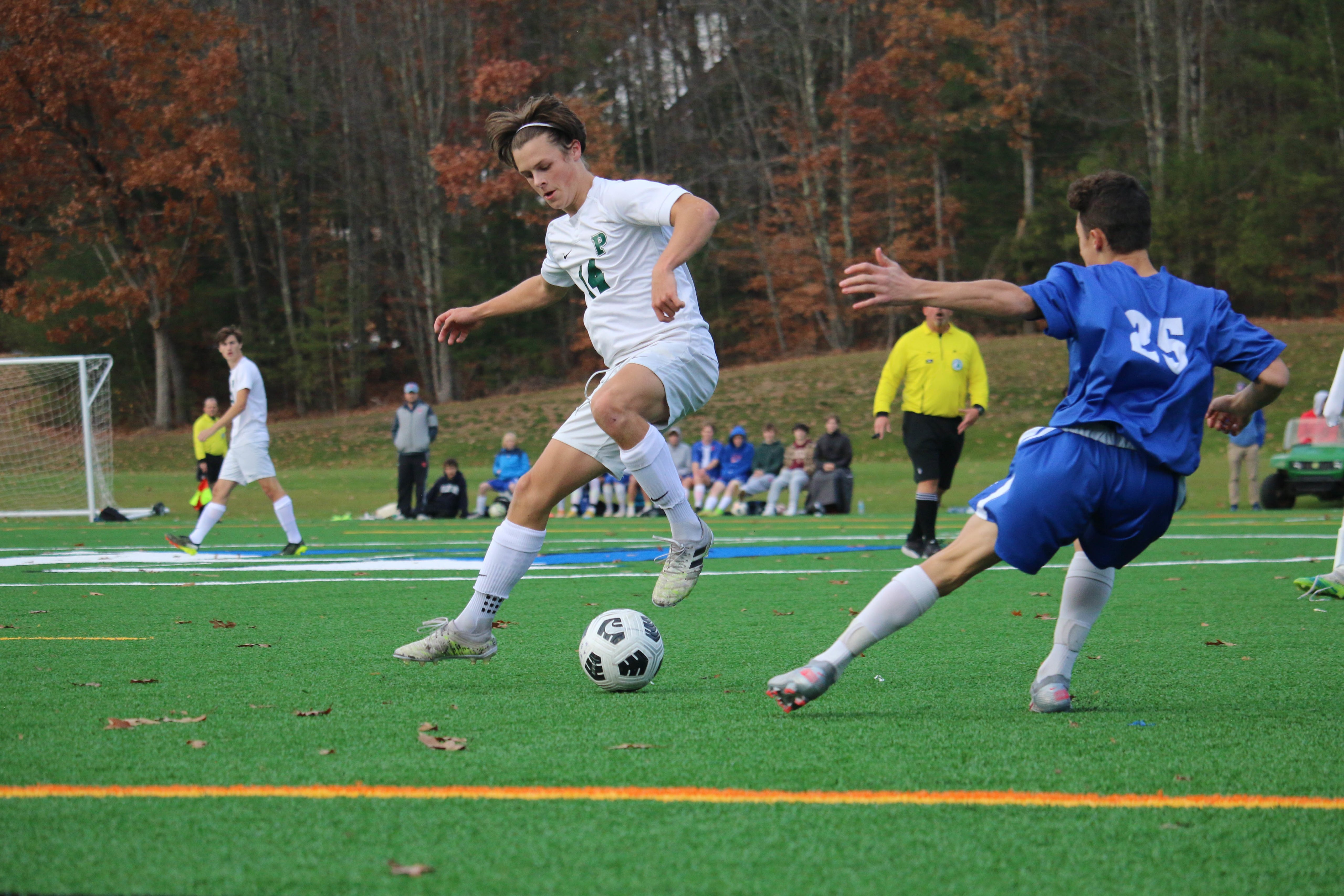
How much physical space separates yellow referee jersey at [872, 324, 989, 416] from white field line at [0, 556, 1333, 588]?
4.99 ft

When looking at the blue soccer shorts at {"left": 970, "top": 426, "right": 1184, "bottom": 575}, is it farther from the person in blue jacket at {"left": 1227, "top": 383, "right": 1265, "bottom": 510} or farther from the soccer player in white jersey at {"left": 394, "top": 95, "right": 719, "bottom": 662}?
the person in blue jacket at {"left": 1227, "top": 383, "right": 1265, "bottom": 510}

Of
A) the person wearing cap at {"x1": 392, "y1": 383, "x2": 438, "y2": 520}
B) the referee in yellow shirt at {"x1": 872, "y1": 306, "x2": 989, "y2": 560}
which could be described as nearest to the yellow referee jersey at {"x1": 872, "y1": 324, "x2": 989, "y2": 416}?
the referee in yellow shirt at {"x1": 872, "y1": 306, "x2": 989, "y2": 560}

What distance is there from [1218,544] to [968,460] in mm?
14757

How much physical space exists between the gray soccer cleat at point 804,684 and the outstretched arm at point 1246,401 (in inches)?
56.5

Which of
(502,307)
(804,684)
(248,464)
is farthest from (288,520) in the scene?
(804,684)

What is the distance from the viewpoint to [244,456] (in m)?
11.8

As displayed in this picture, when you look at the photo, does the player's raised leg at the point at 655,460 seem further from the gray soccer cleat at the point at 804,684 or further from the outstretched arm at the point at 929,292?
the outstretched arm at the point at 929,292

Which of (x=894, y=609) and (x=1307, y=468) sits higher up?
(x=894, y=609)

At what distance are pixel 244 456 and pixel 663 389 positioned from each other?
7.87 meters

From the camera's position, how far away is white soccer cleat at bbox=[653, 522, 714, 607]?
520 centimetres

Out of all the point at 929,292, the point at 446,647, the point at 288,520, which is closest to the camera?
the point at 929,292

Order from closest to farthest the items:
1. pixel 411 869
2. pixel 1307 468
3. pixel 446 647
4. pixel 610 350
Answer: pixel 411 869 → pixel 446 647 → pixel 610 350 → pixel 1307 468

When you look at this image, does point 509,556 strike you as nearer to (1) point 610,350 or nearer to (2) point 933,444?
(1) point 610,350

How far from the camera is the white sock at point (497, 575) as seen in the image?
4969 mm
